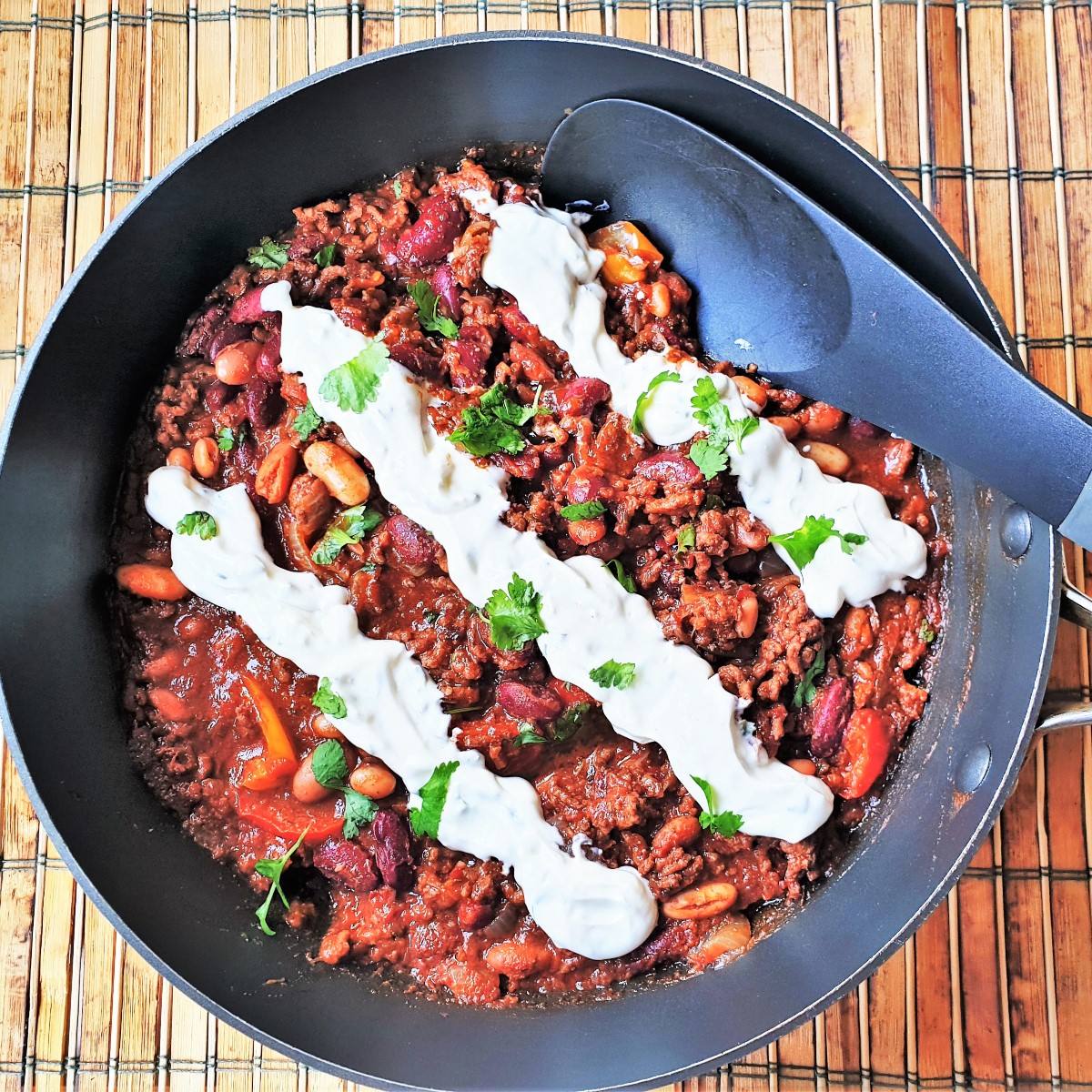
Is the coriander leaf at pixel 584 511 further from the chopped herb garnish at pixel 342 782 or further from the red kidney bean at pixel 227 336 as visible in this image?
the red kidney bean at pixel 227 336

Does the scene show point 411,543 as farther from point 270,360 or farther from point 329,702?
point 270,360

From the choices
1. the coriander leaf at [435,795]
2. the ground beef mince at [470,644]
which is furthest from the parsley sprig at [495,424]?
the coriander leaf at [435,795]

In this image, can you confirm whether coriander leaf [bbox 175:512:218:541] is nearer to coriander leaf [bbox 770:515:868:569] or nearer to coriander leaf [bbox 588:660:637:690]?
coriander leaf [bbox 588:660:637:690]

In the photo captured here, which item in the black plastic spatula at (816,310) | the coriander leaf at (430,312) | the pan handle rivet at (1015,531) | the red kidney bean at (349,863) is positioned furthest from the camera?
the coriander leaf at (430,312)

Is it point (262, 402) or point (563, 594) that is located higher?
point (262, 402)

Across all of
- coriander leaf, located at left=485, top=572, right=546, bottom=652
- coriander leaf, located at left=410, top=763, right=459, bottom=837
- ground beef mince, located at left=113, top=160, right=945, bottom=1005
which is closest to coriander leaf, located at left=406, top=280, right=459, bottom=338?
ground beef mince, located at left=113, top=160, right=945, bottom=1005

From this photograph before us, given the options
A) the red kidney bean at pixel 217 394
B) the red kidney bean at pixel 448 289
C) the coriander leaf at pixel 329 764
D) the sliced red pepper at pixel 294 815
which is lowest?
the sliced red pepper at pixel 294 815

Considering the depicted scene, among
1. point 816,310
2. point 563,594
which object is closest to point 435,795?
point 563,594
